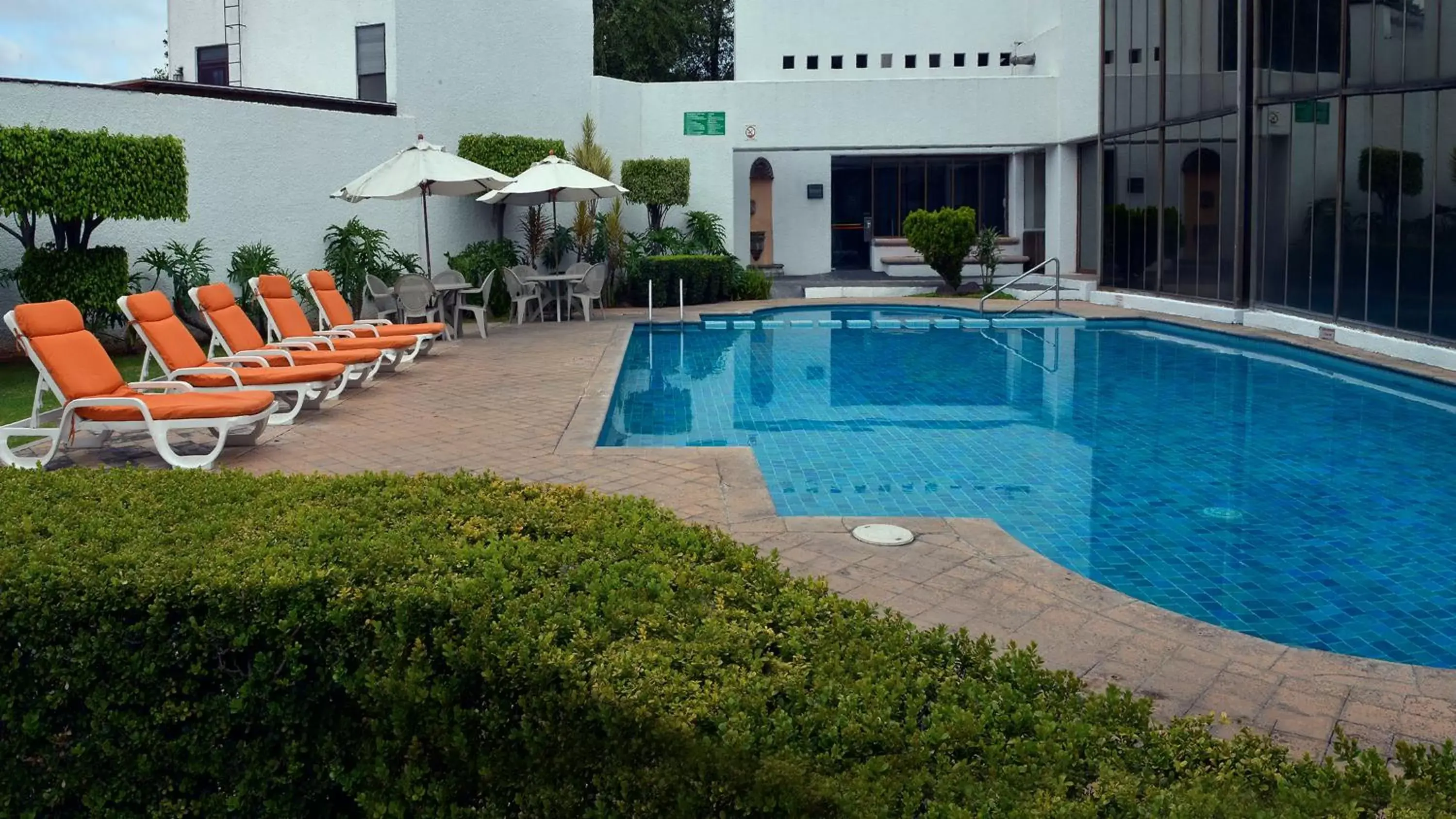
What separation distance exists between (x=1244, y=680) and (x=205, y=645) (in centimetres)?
331

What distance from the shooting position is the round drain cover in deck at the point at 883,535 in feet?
19.1

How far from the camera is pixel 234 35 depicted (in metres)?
20.5

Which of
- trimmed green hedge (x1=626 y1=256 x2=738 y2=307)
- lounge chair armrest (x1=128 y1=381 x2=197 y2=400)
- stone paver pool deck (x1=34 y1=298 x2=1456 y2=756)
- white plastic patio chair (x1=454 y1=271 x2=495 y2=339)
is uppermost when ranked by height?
trimmed green hedge (x1=626 y1=256 x2=738 y2=307)

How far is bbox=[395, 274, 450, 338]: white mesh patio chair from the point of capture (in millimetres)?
15594

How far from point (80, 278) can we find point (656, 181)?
1188cm

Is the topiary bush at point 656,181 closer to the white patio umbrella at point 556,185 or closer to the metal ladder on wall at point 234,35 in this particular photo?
the white patio umbrella at point 556,185

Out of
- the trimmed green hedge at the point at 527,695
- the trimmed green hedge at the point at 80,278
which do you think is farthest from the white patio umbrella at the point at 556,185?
the trimmed green hedge at the point at 527,695

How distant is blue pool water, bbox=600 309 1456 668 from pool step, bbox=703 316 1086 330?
1912mm

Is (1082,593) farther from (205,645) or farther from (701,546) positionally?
(205,645)

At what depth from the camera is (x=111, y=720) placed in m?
3.15

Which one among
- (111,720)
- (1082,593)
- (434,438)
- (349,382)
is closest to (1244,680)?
A: (1082,593)

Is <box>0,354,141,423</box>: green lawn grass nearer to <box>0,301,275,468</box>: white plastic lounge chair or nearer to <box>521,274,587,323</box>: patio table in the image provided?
<box>0,301,275,468</box>: white plastic lounge chair

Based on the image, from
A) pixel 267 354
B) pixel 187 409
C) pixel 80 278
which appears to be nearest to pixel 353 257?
pixel 80 278

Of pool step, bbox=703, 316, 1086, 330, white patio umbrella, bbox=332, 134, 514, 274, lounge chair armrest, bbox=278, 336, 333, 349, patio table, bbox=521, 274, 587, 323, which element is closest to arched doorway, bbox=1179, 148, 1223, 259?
pool step, bbox=703, 316, 1086, 330
